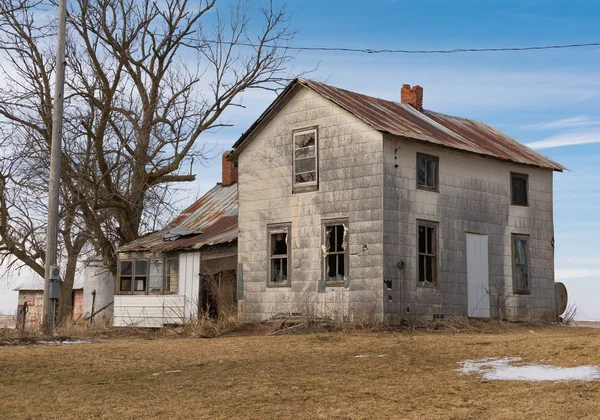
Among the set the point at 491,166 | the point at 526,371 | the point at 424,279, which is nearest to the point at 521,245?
the point at 491,166

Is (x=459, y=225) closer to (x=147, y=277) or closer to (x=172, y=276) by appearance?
(x=172, y=276)

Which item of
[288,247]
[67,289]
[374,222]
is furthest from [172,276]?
[374,222]

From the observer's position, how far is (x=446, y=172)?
2300cm

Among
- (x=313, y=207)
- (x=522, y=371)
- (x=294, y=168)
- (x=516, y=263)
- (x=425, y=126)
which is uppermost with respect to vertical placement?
(x=425, y=126)

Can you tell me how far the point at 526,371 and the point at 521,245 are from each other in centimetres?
1429

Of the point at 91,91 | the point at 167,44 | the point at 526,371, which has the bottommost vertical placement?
the point at 526,371

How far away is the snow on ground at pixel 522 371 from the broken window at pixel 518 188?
13163 millimetres

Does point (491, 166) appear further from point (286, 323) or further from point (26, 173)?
point (26, 173)

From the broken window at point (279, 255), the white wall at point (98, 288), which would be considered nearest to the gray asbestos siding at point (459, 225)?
the broken window at point (279, 255)

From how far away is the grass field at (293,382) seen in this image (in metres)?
9.21

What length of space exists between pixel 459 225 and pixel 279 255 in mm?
5004

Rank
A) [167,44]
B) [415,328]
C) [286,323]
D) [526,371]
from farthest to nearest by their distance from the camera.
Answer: [167,44], [286,323], [415,328], [526,371]

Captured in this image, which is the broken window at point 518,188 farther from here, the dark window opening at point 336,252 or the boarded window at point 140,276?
the boarded window at point 140,276

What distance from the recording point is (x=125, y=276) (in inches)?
1154
